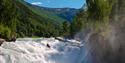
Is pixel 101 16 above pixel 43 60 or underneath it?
above

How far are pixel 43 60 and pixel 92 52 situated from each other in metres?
10.2

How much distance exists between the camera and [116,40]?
2681 cm

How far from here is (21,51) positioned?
4269 centimetres

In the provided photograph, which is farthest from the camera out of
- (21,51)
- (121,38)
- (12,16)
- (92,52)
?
(12,16)

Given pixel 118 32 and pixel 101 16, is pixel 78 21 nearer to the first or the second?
pixel 101 16

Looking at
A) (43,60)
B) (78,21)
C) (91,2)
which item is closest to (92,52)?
(43,60)

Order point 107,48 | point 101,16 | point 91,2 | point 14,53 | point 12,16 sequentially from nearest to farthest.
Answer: point 107,48, point 14,53, point 101,16, point 91,2, point 12,16

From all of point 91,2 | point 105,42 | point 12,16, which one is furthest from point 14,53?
point 12,16

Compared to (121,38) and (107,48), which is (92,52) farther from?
(121,38)

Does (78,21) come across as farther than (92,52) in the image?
Yes

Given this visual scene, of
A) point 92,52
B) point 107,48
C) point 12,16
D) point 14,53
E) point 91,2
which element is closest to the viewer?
point 107,48

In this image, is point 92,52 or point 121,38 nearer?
point 121,38

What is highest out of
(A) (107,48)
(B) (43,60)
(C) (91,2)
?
(C) (91,2)

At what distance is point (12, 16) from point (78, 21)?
37.7m
